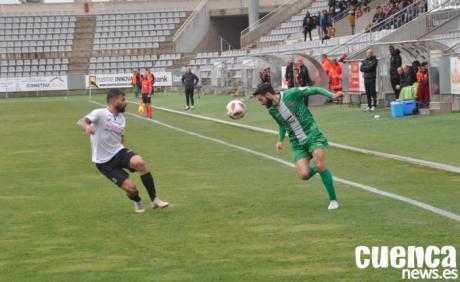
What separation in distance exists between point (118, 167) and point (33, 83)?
205 ft

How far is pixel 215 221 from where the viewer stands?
37.4 ft

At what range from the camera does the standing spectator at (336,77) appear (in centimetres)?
3712

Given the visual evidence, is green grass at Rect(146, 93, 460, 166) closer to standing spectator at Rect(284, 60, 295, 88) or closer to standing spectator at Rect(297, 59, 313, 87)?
standing spectator at Rect(297, 59, 313, 87)

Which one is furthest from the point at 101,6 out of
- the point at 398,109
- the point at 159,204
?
the point at 159,204

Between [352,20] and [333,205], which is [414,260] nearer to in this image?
[333,205]

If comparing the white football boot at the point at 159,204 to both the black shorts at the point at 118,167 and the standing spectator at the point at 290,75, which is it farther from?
the standing spectator at the point at 290,75

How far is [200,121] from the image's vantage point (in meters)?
33.8

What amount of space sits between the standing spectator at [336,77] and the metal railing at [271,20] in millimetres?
31116

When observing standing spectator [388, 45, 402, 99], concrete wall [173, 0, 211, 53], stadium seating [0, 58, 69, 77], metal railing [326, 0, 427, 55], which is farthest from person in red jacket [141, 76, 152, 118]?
concrete wall [173, 0, 211, 53]

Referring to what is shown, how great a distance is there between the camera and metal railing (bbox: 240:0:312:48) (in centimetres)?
6862

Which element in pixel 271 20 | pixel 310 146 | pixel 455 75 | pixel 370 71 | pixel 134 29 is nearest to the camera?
pixel 310 146

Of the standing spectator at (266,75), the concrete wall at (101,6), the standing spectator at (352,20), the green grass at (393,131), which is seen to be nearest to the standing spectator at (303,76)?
the green grass at (393,131)

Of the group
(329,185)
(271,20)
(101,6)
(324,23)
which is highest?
(101,6)

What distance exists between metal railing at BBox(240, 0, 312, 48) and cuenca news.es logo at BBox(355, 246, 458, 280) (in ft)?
197
